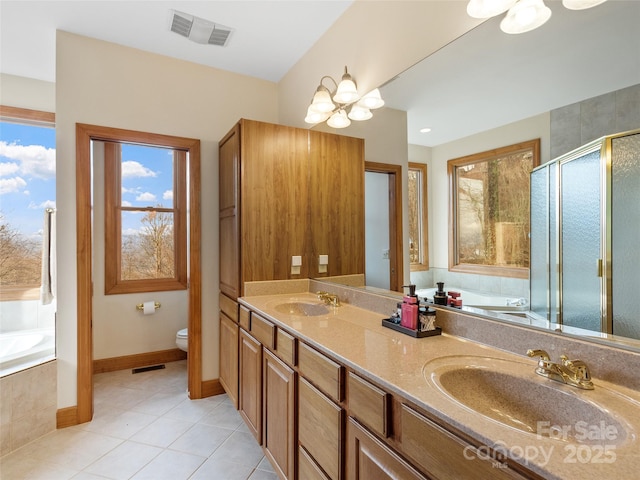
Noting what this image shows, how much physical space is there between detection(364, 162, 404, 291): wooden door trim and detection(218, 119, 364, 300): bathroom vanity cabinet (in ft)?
1.10

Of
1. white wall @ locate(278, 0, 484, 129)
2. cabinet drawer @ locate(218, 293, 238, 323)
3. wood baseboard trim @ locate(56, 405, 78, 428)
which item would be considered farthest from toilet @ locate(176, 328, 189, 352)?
white wall @ locate(278, 0, 484, 129)

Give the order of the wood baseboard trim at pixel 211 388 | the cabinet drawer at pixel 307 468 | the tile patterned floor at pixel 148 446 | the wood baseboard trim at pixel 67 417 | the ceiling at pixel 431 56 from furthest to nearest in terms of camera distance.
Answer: the wood baseboard trim at pixel 211 388 → the wood baseboard trim at pixel 67 417 → the tile patterned floor at pixel 148 446 → the cabinet drawer at pixel 307 468 → the ceiling at pixel 431 56

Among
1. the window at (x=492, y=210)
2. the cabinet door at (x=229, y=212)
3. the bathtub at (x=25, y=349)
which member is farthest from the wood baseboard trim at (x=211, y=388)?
the window at (x=492, y=210)

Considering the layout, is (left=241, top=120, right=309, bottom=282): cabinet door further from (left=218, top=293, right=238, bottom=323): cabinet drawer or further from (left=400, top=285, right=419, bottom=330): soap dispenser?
(left=400, top=285, right=419, bottom=330): soap dispenser

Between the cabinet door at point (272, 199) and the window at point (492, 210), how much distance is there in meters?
1.22

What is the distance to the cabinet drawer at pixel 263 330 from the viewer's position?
1.73 m

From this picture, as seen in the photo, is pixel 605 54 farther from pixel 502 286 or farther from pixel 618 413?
pixel 618 413

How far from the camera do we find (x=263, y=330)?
185 centimetres

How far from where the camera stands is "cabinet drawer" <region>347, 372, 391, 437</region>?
951mm

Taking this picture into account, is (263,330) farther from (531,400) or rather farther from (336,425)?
(531,400)

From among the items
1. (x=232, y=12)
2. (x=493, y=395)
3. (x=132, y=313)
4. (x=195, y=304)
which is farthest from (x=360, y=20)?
(x=132, y=313)

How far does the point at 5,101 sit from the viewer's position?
2.81 metres

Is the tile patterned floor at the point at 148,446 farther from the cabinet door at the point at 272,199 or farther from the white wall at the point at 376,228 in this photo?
the white wall at the point at 376,228

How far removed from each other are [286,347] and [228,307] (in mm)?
1120
